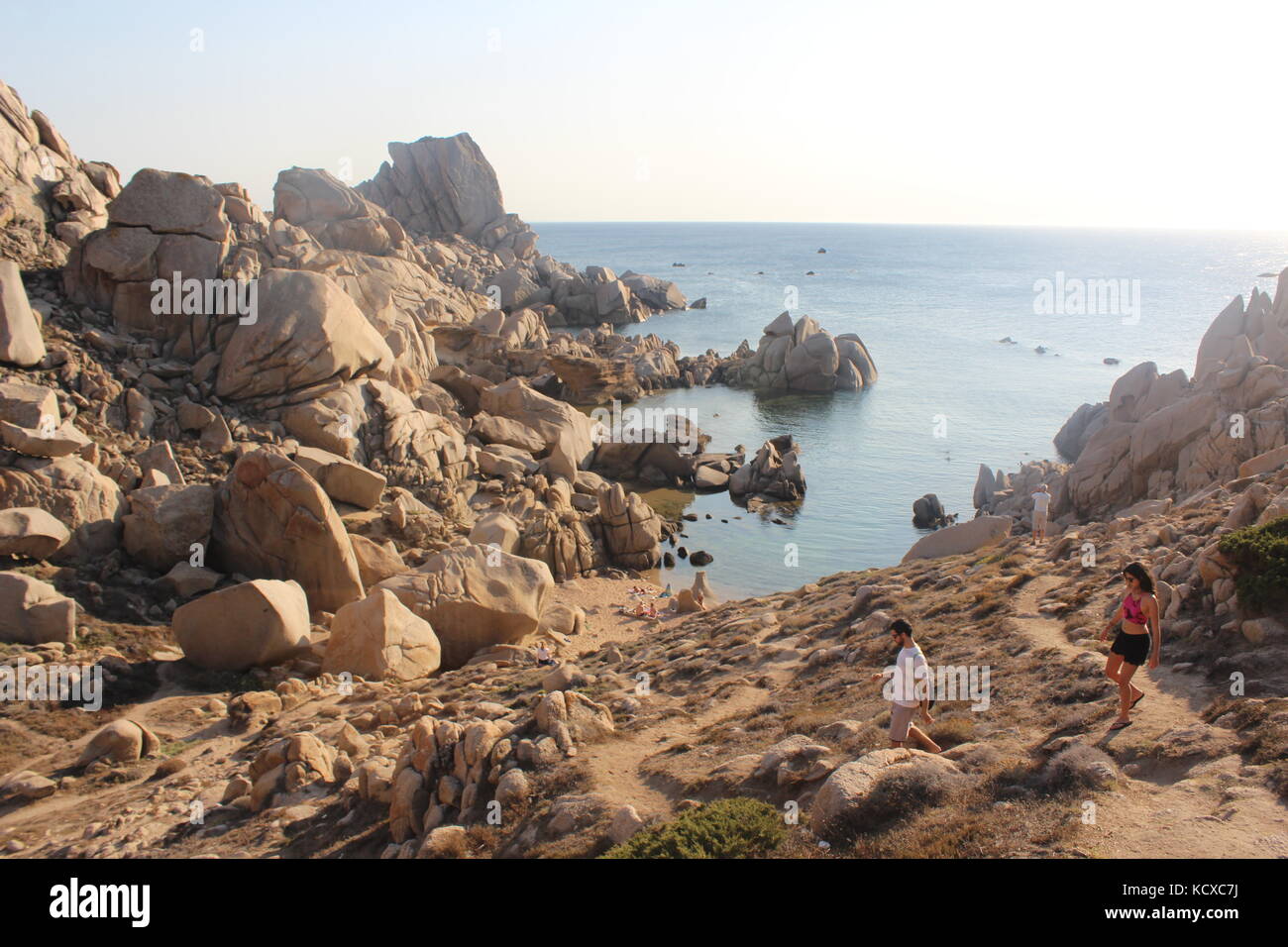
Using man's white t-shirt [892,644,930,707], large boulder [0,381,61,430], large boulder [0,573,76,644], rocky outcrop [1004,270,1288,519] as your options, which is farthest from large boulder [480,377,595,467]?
man's white t-shirt [892,644,930,707]

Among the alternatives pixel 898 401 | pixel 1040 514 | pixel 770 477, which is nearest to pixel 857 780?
pixel 1040 514

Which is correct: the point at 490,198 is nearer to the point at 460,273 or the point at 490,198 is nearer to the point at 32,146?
the point at 460,273

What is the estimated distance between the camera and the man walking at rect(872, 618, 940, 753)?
436 inches

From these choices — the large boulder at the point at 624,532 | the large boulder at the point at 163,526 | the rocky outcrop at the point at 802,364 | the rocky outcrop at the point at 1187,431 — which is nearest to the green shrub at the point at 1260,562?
the rocky outcrop at the point at 1187,431

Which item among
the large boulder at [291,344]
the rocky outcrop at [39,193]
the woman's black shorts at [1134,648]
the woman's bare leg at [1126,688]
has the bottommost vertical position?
the woman's bare leg at [1126,688]

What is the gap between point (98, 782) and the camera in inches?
608

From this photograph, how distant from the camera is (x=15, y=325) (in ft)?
83.6

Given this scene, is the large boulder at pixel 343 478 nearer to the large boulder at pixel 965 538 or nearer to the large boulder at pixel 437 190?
the large boulder at pixel 965 538

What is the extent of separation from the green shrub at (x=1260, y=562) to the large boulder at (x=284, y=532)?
20153 mm

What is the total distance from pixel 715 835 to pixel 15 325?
2592 centimetres

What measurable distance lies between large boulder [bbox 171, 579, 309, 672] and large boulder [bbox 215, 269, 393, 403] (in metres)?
12.2

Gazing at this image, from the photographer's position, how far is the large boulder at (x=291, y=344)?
1198 inches

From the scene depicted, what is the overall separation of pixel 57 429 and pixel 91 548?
3.37 m

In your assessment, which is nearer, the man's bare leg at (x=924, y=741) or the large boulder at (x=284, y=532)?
the man's bare leg at (x=924, y=741)
